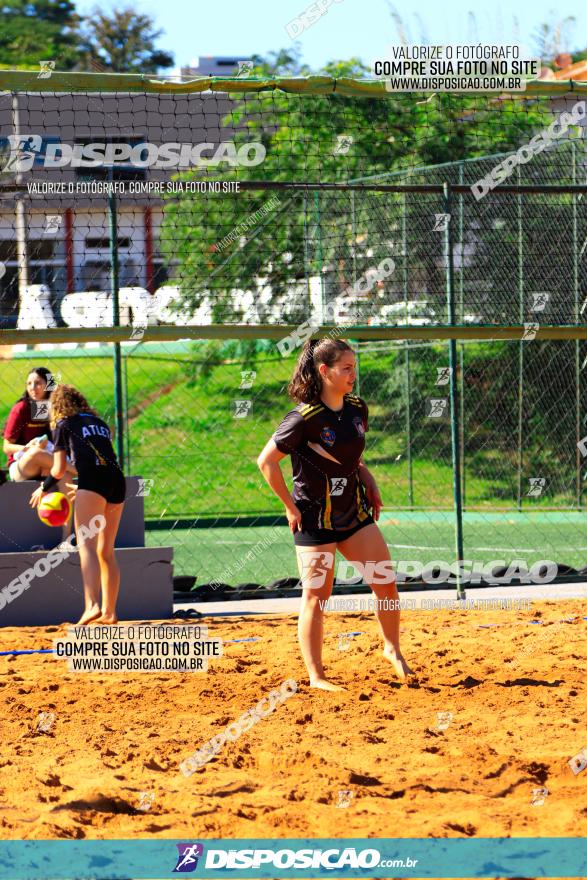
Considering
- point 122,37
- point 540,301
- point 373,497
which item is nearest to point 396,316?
point 540,301

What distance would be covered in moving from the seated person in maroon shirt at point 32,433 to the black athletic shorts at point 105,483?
1.50 meters

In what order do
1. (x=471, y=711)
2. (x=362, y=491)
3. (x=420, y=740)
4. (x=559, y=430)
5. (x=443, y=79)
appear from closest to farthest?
1. (x=420, y=740)
2. (x=471, y=711)
3. (x=362, y=491)
4. (x=443, y=79)
5. (x=559, y=430)

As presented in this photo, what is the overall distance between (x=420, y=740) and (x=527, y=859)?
5.21 feet

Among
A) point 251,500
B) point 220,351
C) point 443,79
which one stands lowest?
point 251,500

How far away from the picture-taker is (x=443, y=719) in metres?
5.58

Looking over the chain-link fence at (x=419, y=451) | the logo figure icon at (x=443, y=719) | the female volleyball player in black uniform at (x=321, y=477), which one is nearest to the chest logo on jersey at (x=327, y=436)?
the female volleyball player in black uniform at (x=321, y=477)

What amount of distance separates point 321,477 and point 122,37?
199 ft

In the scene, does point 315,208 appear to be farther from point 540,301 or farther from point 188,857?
point 188,857

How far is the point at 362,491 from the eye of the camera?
6.45m

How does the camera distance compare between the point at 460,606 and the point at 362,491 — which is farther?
the point at 460,606

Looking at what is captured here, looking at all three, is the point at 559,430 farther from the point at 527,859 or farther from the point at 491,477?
the point at 527,859

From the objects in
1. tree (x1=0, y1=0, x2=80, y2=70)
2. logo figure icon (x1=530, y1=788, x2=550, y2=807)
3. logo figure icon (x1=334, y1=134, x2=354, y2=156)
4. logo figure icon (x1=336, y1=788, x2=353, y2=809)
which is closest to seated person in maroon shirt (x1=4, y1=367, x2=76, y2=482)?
logo figure icon (x1=334, y1=134, x2=354, y2=156)

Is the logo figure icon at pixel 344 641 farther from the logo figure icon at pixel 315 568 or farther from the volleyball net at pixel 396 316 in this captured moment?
the volleyball net at pixel 396 316

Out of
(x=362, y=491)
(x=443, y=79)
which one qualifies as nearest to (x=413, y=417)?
(x=443, y=79)
